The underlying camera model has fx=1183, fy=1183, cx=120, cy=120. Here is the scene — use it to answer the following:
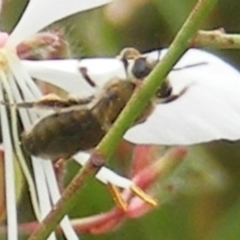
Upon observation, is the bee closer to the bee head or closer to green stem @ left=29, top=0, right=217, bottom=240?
the bee head

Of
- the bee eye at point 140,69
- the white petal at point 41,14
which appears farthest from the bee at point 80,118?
the white petal at point 41,14

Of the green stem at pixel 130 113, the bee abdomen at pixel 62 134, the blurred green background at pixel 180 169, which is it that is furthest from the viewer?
the blurred green background at pixel 180 169

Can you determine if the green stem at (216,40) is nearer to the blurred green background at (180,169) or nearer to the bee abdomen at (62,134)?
the bee abdomen at (62,134)

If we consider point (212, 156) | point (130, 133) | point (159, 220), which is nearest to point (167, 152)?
point (130, 133)

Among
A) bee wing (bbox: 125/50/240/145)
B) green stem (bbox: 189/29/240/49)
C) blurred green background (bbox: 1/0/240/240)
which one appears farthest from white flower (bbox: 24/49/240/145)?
blurred green background (bbox: 1/0/240/240)

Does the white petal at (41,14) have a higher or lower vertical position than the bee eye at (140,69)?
higher

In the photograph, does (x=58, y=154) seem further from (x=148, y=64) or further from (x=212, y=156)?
(x=212, y=156)

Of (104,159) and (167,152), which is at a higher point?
(104,159)
